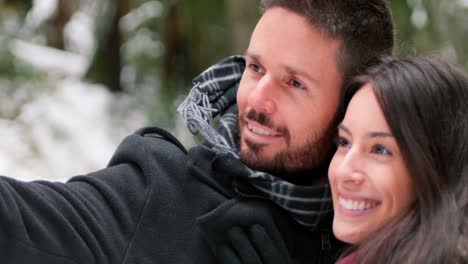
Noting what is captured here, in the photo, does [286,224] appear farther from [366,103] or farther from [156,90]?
[156,90]

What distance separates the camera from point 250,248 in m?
Result: 1.98

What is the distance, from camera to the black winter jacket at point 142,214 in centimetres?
174

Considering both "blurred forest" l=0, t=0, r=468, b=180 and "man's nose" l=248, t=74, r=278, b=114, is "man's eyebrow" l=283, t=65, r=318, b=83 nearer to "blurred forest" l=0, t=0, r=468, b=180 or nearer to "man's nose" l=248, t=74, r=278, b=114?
"man's nose" l=248, t=74, r=278, b=114

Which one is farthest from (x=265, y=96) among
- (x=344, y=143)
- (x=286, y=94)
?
(x=344, y=143)

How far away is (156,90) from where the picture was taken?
18.4 feet

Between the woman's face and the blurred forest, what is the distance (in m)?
2.12

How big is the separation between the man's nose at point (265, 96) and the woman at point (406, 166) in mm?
312

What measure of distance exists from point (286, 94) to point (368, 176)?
1.46ft

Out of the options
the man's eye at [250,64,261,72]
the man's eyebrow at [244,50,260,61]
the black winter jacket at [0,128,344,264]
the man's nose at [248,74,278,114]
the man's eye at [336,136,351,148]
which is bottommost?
the black winter jacket at [0,128,344,264]

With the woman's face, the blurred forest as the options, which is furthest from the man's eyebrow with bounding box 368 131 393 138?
the blurred forest

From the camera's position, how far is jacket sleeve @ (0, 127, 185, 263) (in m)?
1.70

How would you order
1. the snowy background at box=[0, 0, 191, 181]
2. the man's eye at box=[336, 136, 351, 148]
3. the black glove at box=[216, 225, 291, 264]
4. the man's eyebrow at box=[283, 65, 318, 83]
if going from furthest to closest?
the snowy background at box=[0, 0, 191, 181] < the man's eyebrow at box=[283, 65, 318, 83] < the black glove at box=[216, 225, 291, 264] < the man's eye at box=[336, 136, 351, 148]

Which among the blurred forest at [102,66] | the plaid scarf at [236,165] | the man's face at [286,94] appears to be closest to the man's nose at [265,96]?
the man's face at [286,94]

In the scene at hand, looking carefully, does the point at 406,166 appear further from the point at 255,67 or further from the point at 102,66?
the point at 102,66
